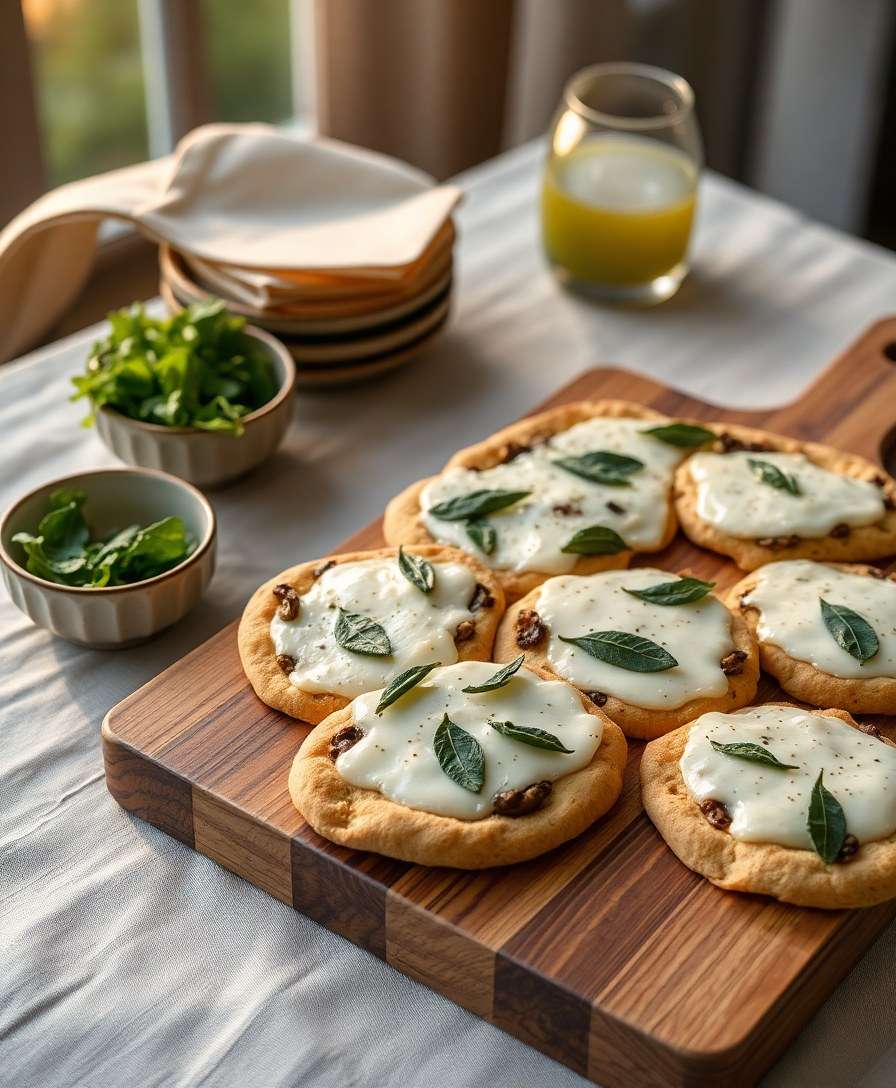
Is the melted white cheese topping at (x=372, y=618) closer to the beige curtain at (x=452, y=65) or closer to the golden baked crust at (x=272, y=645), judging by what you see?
the golden baked crust at (x=272, y=645)

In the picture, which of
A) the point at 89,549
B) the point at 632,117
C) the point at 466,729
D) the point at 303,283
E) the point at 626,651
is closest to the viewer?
the point at 466,729

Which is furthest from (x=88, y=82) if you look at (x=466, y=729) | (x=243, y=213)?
(x=466, y=729)

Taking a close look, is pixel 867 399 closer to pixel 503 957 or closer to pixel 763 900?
pixel 763 900

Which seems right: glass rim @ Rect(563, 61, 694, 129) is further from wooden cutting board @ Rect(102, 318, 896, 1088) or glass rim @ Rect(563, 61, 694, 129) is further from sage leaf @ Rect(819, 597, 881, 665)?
wooden cutting board @ Rect(102, 318, 896, 1088)

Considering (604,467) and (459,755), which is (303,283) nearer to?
(604,467)

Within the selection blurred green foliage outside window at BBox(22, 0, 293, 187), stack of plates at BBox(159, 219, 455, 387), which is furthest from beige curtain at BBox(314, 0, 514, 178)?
stack of plates at BBox(159, 219, 455, 387)
